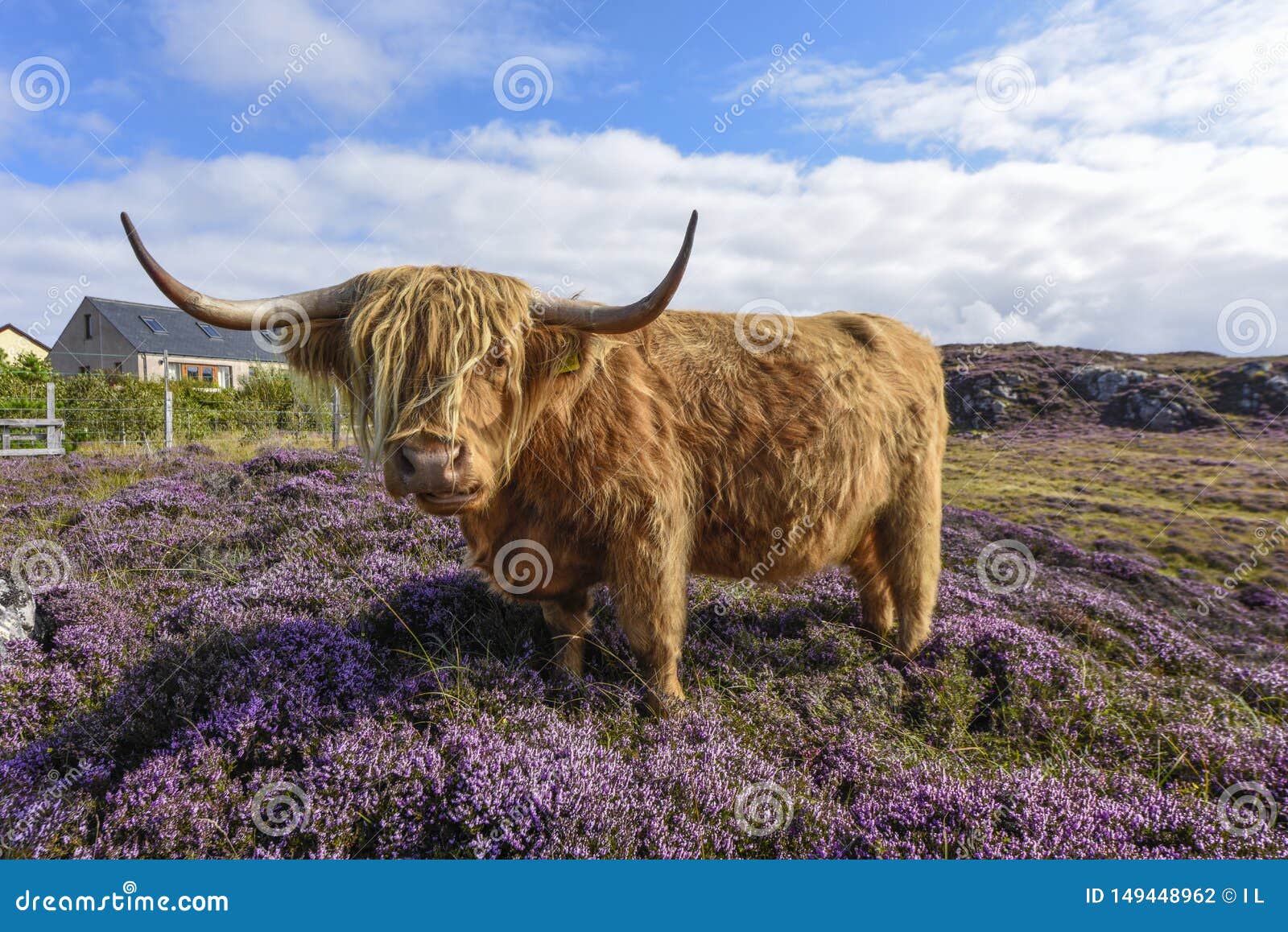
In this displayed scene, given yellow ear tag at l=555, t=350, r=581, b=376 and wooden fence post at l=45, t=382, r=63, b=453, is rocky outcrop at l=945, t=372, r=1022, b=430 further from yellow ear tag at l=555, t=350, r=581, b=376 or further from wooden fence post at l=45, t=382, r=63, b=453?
wooden fence post at l=45, t=382, r=63, b=453

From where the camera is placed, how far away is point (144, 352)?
35.1m

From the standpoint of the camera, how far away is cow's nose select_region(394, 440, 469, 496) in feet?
6.50

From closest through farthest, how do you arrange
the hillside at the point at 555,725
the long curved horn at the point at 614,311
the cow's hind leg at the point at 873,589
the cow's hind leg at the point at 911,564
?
the hillside at the point at 555,725
the long curved horn at the point at 614,311
the cow's hind leg at the point at 911,564
the cow's hind leg at the point at 873,589

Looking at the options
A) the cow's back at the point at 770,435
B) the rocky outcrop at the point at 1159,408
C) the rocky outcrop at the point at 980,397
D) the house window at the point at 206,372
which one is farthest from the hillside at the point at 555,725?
the house window at the point at 206,372

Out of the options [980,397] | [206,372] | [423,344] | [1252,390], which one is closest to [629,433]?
[423,344]

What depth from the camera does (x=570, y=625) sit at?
3.19 m

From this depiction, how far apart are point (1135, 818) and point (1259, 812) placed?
0.69 metres

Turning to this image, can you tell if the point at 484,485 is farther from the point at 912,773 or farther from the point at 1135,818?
the point at 1135,818

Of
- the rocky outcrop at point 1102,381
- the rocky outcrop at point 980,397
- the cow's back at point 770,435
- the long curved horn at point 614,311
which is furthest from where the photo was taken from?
the rocky outcrop at point 1102,381

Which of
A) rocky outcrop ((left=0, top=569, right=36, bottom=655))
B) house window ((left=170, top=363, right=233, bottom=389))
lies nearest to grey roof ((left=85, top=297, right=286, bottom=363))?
house window ((left=170, top=363, right=233, bottom=389))

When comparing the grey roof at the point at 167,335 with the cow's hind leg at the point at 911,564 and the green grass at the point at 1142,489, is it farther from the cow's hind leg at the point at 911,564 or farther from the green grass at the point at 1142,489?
the cow's hind leg at the point at 911,564

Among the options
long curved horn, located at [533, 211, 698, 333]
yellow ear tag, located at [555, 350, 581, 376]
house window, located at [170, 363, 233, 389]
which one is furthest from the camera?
house window, located at [170, 363, 233, 389]

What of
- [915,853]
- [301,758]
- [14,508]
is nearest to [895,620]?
[915,853]

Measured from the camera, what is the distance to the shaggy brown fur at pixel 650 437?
226 centimetres
